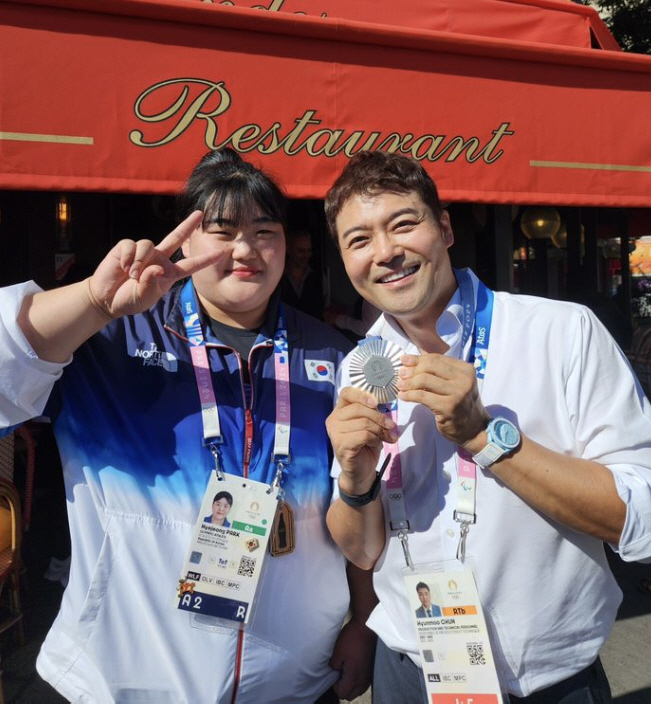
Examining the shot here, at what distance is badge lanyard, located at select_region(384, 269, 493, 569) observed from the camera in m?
1.39

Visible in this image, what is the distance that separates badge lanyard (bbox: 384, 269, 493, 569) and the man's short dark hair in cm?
23

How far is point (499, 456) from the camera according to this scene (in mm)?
1306

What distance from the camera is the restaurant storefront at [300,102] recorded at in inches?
90.2

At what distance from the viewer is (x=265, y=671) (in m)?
1.62

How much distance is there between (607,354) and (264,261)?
0.89m

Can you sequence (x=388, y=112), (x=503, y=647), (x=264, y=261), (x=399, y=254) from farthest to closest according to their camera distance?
1. (x=388, y=112)
2. (x=264, y=261)
3. (x=399, y=254)
4. (x=503, y=647)

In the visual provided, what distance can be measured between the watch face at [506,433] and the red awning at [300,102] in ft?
5.32

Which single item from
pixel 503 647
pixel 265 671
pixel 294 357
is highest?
pixel 294 357

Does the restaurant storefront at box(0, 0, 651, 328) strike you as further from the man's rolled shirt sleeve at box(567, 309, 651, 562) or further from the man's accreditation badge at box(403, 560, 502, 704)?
the man's accreditation badge at box(403, 560, 502, 704)

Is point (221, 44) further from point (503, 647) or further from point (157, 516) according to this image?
point (503, 647)

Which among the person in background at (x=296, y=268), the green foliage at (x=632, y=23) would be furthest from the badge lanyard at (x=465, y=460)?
the green foliage at (x=632, y=23)

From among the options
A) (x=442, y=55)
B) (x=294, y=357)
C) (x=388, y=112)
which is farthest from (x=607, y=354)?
(x=442, y=55)

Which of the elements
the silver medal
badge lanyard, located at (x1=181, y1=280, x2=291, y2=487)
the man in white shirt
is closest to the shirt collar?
the man in white shirt

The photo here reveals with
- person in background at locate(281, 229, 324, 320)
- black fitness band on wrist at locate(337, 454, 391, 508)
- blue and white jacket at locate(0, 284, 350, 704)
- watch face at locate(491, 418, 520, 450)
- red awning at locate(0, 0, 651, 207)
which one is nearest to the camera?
watch face at locate(491, 418, 520, 450)
